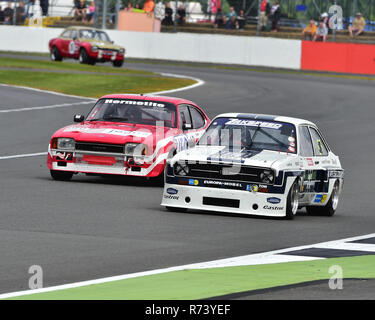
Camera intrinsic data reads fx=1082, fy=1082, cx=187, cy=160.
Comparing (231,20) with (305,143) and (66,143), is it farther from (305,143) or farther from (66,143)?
(305,143)

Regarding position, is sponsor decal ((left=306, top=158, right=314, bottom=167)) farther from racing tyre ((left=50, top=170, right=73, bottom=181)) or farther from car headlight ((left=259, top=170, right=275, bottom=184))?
racing tyre ((left=50, top=170, right=73, bottom=181))

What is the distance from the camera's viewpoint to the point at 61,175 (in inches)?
658

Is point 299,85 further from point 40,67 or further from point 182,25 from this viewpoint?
point 182,25

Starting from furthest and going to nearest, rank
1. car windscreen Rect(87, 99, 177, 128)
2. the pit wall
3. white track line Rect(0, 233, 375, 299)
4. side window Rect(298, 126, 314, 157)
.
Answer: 1. the pit wall
2. car windscreen Rect(87, 99, 177, 128)
3. side window Rect(298, 126, 314, 157)
4. white track line Rect(0, 233, 375, 299)

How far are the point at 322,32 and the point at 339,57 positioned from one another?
1434mm

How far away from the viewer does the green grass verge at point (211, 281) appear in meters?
7.93

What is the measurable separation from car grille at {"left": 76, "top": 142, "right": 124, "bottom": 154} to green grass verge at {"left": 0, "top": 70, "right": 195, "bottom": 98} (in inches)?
688

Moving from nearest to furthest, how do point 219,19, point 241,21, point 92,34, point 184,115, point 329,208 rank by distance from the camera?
point 329,208
point 184,115
point 92,34
point 241,21
point 219,19

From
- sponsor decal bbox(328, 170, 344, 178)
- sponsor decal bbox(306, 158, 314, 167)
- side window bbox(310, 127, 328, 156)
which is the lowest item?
sponsor decal bbox(328, 170, 344, 178)

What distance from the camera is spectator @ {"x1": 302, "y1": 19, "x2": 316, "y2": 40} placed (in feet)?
162

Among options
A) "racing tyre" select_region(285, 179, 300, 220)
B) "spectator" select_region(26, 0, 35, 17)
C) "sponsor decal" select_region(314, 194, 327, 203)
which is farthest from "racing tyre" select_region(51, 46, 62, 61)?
"racing tyre" select_region(285, 179, 300, 220)

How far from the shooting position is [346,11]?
48.8 meters

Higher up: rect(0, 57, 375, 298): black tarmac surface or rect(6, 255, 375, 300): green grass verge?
rect(6, 255, 375, 300): green grass verge

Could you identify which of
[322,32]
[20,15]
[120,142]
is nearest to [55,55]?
[322,32]
